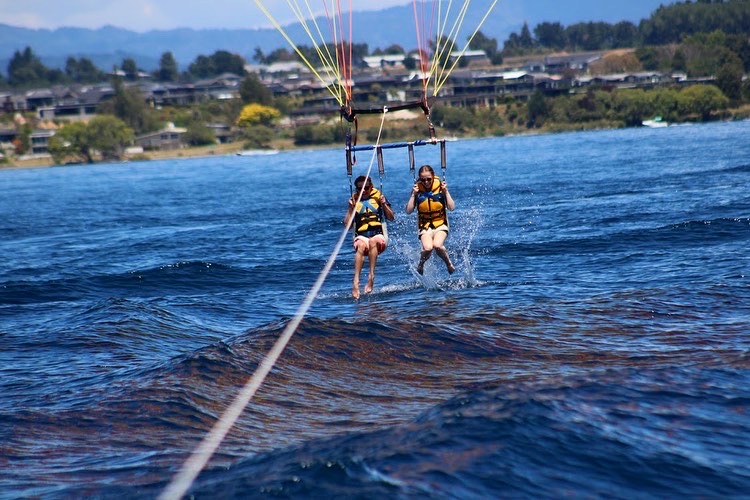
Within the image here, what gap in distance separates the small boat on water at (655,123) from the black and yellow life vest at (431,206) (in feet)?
242

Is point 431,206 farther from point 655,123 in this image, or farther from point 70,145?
point 70,145

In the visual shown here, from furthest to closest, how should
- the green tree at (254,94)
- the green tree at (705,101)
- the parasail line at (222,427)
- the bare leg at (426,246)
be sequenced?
the green tree at (254,94) → the green tree at (705,101) → the bare leg at (426,246) → the parasail line at (222,427)

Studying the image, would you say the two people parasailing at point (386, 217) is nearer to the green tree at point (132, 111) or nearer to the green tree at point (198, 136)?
the green tree at point (198, 136)

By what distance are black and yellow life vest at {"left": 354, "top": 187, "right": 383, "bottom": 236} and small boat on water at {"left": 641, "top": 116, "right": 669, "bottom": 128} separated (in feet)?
243

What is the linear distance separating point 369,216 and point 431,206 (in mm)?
873

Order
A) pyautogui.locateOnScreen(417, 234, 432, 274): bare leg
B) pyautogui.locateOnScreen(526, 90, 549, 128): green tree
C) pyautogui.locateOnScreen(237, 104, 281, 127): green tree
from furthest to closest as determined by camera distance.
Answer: pyautogui.locateOnScreen(237, 104, 281, 127): green tree, pyautogui.locateOnScreen(526, 90, 549, 128): green tree, pyautogui.locateOnScreen(417, 234, 432, 274): bare leg

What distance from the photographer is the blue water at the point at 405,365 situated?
6.36 m

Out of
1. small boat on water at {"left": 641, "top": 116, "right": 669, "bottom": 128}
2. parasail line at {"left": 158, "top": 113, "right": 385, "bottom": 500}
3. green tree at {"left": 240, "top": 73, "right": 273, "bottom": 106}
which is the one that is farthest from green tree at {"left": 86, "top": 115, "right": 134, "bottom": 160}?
parasail line at {"left": 158, "top": 113, "right": 385, "bottom": 500}

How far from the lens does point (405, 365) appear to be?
9.62 metres

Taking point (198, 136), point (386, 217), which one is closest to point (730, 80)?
Answer: point (198, 136)

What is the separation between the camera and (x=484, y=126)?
93.1 meters

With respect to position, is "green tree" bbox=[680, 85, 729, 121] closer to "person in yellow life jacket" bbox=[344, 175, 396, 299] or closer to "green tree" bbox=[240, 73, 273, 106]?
"green tree" bbox=[240, 73, 273, 106]

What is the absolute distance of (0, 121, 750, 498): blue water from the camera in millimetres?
6359

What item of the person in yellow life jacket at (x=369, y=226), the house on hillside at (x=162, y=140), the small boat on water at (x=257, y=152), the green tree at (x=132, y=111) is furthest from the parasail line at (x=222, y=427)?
the green tree at (x=132, y=111)
